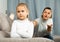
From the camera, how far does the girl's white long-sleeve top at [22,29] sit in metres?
1.40

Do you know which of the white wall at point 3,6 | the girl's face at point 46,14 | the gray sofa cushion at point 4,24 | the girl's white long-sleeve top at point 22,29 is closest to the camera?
the girl's white long-sleeve top at point 22,29

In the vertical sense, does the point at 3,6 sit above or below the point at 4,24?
above

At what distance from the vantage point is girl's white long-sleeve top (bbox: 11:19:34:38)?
1.40 meters

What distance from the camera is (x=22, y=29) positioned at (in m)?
1.42

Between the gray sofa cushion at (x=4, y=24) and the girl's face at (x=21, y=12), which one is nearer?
the girl's face at (x=21, y=12)

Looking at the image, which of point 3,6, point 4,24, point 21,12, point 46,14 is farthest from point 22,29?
point 3,6

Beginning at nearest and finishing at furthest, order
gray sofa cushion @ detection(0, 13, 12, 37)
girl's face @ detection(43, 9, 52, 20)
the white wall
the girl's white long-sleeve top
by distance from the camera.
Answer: the girl's white long-sleeve top → gray sofa cushion @ detection(0, 13, 12, 37) → girl's face @ detection(43, 9, 52, 20) → the white wall

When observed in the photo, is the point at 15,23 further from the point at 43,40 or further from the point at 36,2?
the point at 36,2

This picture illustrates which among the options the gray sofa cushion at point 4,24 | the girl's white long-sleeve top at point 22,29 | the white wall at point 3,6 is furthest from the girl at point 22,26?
the white wall at point 3,6

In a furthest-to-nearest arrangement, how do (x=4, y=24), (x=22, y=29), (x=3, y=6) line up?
(x=3, y=6) < (x=4, y=24) < (x=22, y=29)

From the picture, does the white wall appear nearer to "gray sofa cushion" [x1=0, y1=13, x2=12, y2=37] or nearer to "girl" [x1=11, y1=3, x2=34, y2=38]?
"gray sofa cushion" [x1=0, y1=13, x2=12, y2=37]

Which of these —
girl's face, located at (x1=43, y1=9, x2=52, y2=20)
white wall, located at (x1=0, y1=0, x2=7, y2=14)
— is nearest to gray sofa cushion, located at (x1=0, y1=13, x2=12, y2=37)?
girl's face, located at (x1=43, y1=9, x2=52, y2=20)

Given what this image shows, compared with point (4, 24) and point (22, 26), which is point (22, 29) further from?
point (4, 24)

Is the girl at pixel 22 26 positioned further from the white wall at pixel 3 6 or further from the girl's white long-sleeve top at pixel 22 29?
the white wall at pixel 3 6
